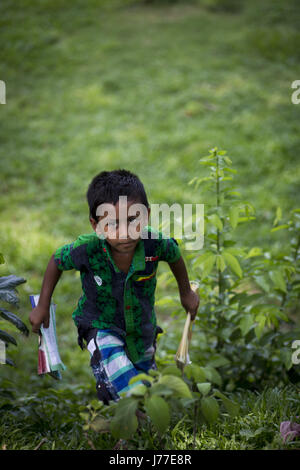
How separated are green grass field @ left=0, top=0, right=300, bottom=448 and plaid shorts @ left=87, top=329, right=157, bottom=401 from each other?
0.98 m

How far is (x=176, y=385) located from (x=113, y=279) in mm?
704

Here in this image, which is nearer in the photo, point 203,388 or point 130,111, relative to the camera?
point 203,388

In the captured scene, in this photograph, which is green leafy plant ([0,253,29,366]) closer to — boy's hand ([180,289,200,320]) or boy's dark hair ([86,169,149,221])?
boy's dark hair ([86,169,149,221])

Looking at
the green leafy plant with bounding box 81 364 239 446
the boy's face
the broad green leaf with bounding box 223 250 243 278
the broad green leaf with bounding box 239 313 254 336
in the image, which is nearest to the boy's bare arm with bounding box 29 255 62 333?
the boy's face

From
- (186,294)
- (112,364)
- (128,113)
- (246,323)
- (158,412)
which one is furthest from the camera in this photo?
(128,113)

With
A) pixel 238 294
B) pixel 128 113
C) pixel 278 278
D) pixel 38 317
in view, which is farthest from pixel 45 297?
pixel 128 113

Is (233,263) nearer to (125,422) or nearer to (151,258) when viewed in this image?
(151,258)

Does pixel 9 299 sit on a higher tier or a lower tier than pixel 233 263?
lower

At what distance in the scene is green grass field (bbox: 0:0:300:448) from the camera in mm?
4992

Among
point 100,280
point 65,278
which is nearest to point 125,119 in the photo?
point 65,278

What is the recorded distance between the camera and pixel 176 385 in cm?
147

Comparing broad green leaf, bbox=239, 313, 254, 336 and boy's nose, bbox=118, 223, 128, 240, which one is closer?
boy's nose, bbox=118, 223, 128, 240

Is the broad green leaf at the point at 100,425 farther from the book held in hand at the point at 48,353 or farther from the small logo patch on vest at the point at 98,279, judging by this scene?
the small logo patch on vest at the point at 98,279

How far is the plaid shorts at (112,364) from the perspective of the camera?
1.98 m
